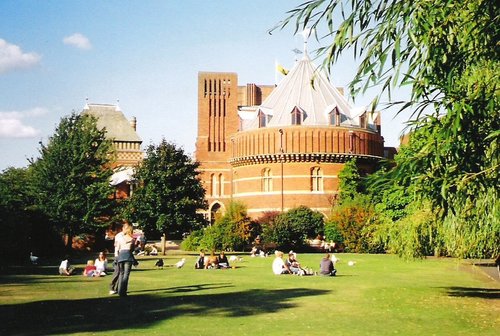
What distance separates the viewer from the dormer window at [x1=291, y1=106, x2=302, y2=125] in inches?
2367

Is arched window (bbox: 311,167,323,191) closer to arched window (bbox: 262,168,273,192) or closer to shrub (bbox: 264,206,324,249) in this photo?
arched window (bbox: 262,168,273,192)

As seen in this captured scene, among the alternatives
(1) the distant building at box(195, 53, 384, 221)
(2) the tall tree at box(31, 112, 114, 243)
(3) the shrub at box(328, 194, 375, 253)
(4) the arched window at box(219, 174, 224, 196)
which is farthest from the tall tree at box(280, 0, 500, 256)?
(4) the arched window at box(219, 174, 224, 196)

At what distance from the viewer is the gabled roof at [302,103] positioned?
2415 inches

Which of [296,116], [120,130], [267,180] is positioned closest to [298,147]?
[296,116]

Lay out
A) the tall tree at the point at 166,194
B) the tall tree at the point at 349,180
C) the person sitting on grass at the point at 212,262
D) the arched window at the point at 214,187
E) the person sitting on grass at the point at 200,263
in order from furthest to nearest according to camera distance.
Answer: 1. the arched window at the point at 214,187
2. the tall tree at the point at 349,180
3. the tall tree at the point at 166,194
4. the person sitting on grass at the point at 212,262
5. the person sitting on grass at the point at 200,263

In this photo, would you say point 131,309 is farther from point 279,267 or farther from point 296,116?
point 296,116

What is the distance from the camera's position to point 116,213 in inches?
1640

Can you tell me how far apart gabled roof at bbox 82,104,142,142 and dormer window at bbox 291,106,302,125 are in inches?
1266

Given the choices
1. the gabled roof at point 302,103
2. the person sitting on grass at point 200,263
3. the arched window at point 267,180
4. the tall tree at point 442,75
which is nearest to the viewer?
the tall tree at point 442,75

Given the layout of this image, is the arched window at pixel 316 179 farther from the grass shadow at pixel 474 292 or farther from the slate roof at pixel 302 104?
the grass shadow at pixel 474 292

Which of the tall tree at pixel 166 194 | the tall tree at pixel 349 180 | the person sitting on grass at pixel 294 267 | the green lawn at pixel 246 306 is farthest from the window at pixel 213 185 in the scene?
the green lawn at pixel 246 306

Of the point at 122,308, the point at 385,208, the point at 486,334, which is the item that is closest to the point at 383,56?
the point at 486,334

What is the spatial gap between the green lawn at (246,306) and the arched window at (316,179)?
37737mm

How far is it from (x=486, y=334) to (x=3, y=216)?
75.1 feet
